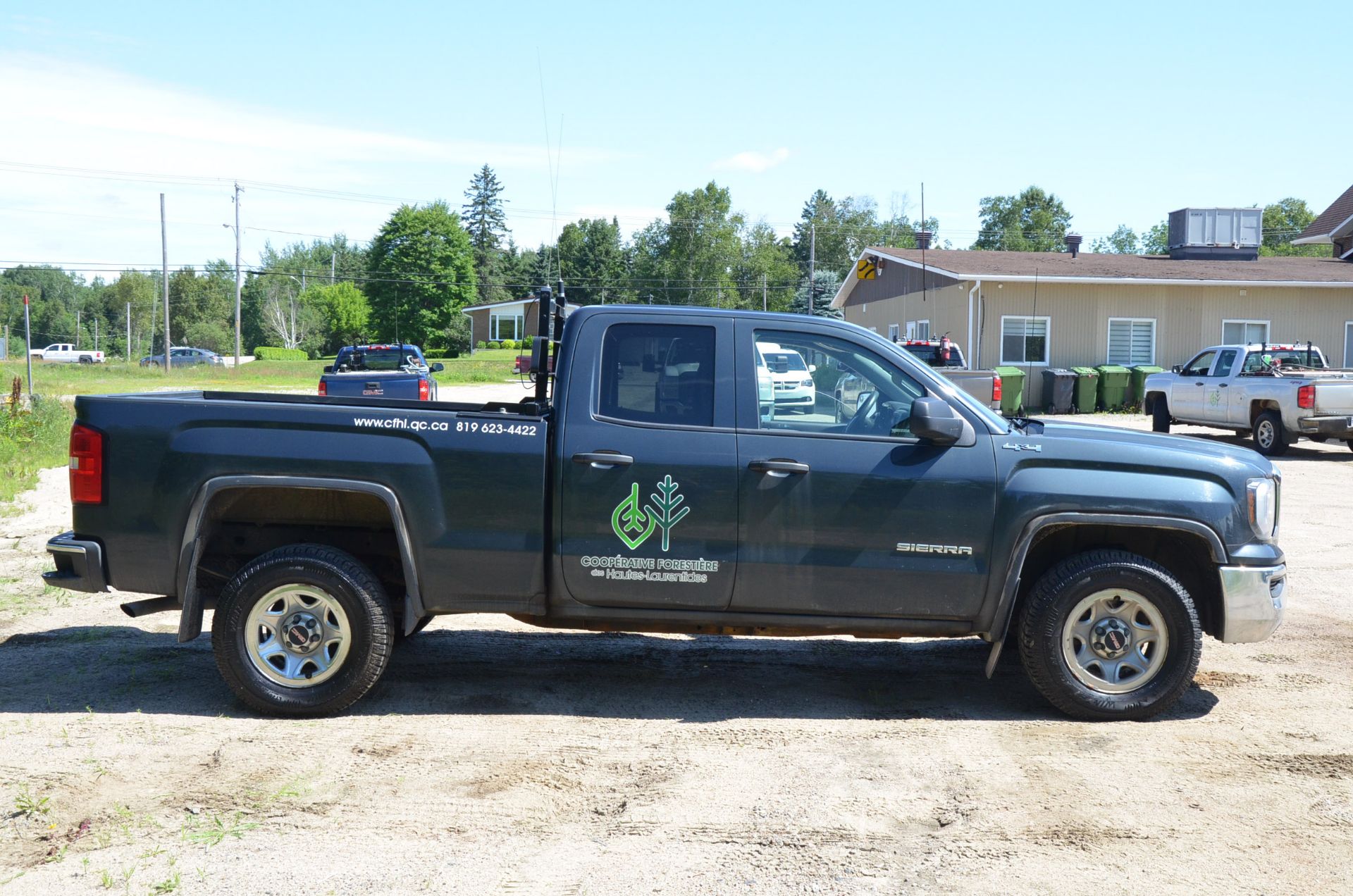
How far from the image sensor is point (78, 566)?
17.9ft

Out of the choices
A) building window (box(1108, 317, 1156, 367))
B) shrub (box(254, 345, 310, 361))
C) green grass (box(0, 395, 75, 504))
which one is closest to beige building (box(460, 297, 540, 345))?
shrub (box(254, 345, 310, 361))

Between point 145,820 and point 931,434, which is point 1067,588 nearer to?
point 931,434

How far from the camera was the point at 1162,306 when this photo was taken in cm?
3161

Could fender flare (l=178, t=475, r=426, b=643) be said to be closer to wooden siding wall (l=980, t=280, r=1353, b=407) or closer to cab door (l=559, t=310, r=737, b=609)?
cab door (l=559, t=310, r=737, b=609)

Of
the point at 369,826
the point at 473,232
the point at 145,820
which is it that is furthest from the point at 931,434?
the point at 473,232

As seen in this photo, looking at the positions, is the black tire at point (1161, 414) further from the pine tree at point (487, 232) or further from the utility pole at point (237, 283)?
the pine tree at point (487, 232)

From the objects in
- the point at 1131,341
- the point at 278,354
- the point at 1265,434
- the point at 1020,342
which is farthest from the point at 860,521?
the point at 278,354

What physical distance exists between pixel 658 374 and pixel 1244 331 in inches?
1229

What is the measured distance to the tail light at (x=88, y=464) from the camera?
213 inches

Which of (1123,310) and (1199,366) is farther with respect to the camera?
(1123,310)

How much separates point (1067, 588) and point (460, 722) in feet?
9.73

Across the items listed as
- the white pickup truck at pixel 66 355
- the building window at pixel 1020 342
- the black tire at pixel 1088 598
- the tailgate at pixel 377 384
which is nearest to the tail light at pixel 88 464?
the black tire at pixel 1088 598

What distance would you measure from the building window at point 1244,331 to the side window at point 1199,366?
11.6 m

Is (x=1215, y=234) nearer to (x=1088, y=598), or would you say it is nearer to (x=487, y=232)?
(x=1088, y=598)
